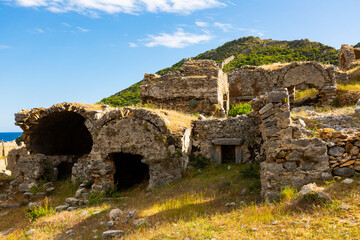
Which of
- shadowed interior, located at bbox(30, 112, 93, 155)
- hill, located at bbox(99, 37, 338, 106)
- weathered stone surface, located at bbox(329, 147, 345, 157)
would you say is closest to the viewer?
weathered stone surface, located at bbox(329, 147, 345, 157)

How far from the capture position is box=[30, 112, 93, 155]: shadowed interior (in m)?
13.4

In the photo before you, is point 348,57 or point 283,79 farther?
point 348,57

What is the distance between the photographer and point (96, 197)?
31.9 ft

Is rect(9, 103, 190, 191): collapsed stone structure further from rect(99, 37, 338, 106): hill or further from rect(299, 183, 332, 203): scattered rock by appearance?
rect(99, 37, 338, 106): hill

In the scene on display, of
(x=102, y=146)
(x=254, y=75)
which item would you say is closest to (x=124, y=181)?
(x=102, y=146)

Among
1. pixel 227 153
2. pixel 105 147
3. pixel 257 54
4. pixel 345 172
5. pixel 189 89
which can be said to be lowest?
pixel 227 153

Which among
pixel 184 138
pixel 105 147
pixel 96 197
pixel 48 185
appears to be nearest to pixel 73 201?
pixel 96 197

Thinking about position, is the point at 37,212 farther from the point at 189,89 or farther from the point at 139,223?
the point at 189,89

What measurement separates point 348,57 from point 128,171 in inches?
915

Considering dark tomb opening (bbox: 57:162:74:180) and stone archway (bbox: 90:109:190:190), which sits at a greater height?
stone archway (bbox: 90:109:190:190)

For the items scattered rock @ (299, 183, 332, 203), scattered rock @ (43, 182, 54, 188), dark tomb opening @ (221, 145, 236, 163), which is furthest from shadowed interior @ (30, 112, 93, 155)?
scattered rock @ (299, 183, 332, 203)

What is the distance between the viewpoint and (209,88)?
15883 mm

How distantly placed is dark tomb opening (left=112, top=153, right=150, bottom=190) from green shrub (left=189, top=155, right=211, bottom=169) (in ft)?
7.44

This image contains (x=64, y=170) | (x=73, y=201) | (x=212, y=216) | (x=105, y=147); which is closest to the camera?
(x=212, y=216)
